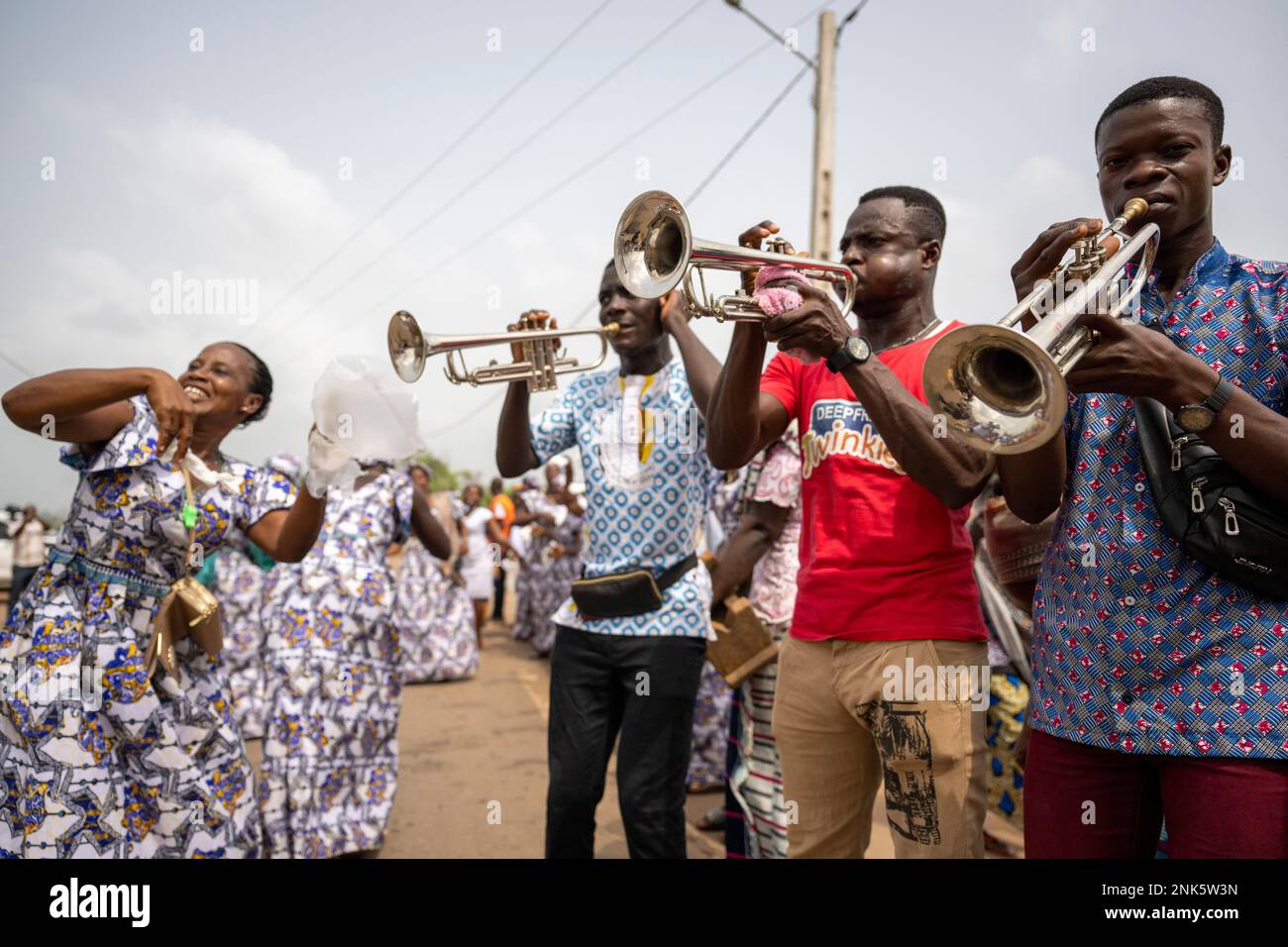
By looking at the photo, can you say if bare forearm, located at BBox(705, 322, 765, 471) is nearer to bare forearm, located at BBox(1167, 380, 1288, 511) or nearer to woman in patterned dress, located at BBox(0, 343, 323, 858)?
bare forearm, located at BBox(1167, 380, 1288, 511)

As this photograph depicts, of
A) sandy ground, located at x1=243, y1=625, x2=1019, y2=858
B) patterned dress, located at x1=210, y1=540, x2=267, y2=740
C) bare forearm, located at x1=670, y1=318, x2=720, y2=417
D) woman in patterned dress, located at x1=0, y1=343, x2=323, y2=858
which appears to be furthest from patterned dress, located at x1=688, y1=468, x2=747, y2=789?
patterned dress, located at x1=210, y1=540, x2=267, y2=740

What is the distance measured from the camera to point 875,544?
7.57 feet

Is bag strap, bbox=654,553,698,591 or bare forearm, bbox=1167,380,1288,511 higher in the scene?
bare forearm, bbox=1167,380,1288,511

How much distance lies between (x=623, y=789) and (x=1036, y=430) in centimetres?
202

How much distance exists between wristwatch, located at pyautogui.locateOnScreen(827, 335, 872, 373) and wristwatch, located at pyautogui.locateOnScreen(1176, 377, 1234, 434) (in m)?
0.70

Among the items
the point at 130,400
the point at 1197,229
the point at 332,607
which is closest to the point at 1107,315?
the point at 1197,229

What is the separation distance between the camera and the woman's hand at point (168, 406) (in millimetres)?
2639

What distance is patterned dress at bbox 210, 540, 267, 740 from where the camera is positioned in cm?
695

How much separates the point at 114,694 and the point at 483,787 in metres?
3.27

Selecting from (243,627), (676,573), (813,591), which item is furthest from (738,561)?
(243,627)

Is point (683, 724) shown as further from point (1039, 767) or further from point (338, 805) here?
point (338, 805)

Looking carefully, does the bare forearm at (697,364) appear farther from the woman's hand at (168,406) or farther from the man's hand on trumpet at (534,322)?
the woman's hand at (168,406)

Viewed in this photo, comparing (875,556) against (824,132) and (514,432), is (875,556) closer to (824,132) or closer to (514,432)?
(514,432)

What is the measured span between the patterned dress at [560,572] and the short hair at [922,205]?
735 centimetres
